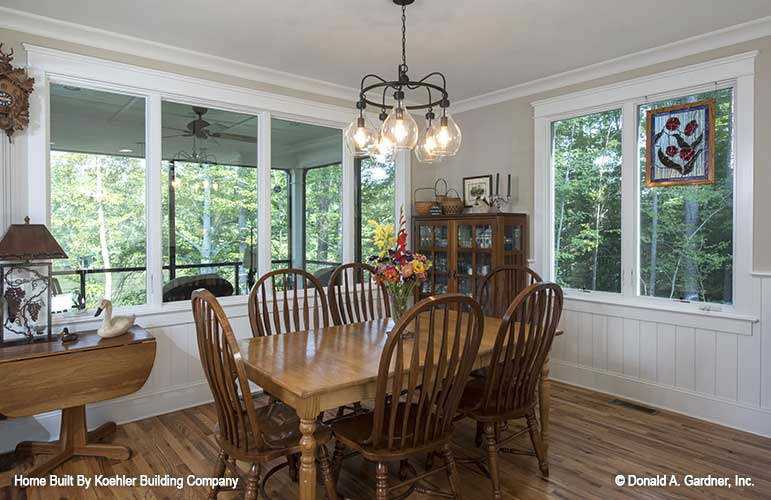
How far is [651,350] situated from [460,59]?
8.58 feet

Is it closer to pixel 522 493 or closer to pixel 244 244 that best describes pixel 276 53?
pixel 244 244

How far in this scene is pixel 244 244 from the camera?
12.8 ft

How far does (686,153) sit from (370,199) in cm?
267

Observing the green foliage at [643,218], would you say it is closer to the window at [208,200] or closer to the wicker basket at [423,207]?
the wicker basket at [423,207]

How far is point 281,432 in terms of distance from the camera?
207 centimetres

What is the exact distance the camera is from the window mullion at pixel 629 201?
3682 mm

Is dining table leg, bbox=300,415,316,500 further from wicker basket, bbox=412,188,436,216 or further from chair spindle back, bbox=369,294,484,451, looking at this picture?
wicker basket, bbox=412,188,436,216

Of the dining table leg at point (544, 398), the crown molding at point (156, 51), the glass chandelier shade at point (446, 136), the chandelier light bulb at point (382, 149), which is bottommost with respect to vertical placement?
the dining table leg at point (544, 398)

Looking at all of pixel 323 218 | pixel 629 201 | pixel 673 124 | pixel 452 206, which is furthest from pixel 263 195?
pixel 673 124

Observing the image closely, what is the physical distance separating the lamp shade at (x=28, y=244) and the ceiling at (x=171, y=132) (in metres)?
0.67

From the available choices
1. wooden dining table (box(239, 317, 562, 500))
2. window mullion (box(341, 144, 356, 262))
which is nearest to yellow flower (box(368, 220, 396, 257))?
wooden dining table (box(239, 317, 562, 500))

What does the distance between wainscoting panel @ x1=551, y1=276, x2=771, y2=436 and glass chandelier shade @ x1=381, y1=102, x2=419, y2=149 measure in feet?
7.75

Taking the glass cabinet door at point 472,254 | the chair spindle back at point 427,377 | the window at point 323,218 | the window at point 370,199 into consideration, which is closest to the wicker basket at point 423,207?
the window at point 370,199

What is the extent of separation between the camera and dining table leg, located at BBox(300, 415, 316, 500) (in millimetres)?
1750
